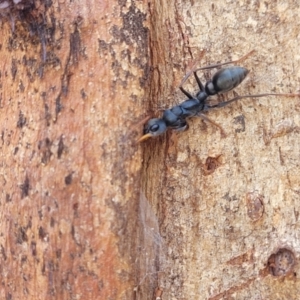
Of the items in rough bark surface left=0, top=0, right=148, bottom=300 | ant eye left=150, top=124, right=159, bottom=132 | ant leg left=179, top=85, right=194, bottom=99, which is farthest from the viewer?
ant leg left=179, top=85, right=194, bottom=99

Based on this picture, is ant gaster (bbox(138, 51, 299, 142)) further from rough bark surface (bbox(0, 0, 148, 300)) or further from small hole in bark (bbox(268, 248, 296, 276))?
small hole in bark (bbox(268, 248, 296, 276))

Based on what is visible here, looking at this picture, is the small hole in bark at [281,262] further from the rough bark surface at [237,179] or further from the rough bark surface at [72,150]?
the rough bark surface at [72,150]

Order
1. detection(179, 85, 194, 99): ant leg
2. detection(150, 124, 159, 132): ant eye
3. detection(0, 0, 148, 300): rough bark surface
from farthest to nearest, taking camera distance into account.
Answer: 1. detection(179, 85, 194, 99): ant leg
2. detection(150, 124, 159, 132): ant eye
3. detection(0, 0, 148, 300): rough bark surface

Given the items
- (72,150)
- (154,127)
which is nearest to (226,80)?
(154,127)

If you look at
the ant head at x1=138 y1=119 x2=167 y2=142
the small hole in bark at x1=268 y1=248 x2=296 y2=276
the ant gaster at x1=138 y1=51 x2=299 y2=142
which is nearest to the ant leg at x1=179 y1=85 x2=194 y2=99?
the ant gaster at x1=138 y1=51 x2=299 y2=142

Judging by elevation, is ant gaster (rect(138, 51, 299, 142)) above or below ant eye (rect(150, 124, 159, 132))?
above
